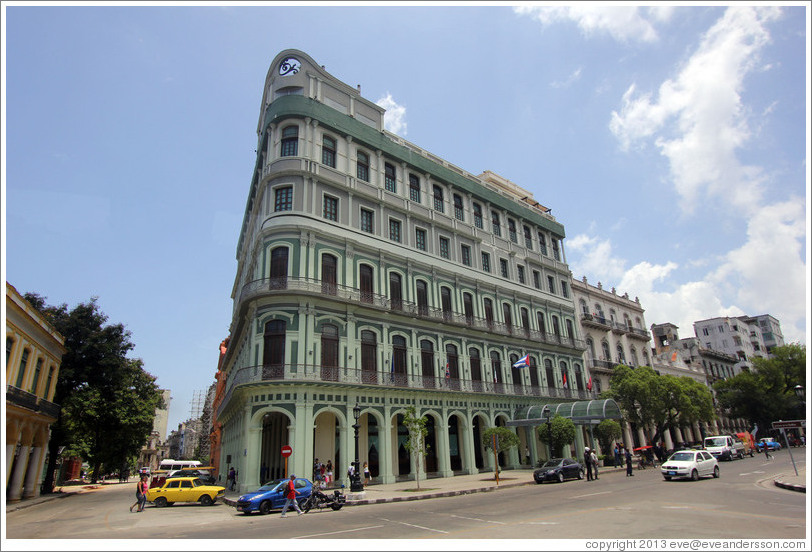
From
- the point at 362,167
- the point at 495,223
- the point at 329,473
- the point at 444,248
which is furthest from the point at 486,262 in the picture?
the point at 329,473

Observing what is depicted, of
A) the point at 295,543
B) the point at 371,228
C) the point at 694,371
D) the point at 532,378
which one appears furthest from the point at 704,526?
the point at 694,371

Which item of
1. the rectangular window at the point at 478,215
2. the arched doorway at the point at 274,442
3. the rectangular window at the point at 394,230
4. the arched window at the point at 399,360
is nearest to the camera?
the arched window at the point at 399,360

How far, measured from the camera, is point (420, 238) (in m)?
34.2

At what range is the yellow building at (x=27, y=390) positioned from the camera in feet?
76.6

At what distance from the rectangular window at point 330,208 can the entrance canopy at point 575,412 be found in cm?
1750

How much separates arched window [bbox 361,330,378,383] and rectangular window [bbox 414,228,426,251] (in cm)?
815

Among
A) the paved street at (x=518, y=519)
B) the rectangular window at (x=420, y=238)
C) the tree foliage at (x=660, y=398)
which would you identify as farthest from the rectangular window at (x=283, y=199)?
the tree foliage at (x=660, y=398)

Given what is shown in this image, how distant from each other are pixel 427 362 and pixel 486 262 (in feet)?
37.3

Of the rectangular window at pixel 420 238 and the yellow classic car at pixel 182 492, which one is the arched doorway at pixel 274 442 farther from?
the rectangular window at pixel 420 238

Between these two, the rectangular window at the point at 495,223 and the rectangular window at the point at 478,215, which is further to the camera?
the rectangular window at the point at 495,223

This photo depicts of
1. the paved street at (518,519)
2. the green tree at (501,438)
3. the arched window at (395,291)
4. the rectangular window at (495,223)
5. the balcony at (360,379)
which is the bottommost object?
the paved street at (518,519)

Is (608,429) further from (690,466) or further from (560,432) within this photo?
(690,466)

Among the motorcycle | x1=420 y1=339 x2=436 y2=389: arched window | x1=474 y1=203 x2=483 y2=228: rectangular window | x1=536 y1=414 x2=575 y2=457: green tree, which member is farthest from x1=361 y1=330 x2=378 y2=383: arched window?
x1=474 y1=203 x2=483 y2=228: rectangular window

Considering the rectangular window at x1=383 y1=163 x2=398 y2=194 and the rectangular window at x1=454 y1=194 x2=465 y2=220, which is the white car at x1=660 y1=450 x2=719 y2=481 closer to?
the rectangular window at x1=454 y1=194 x2=465 y2=220
